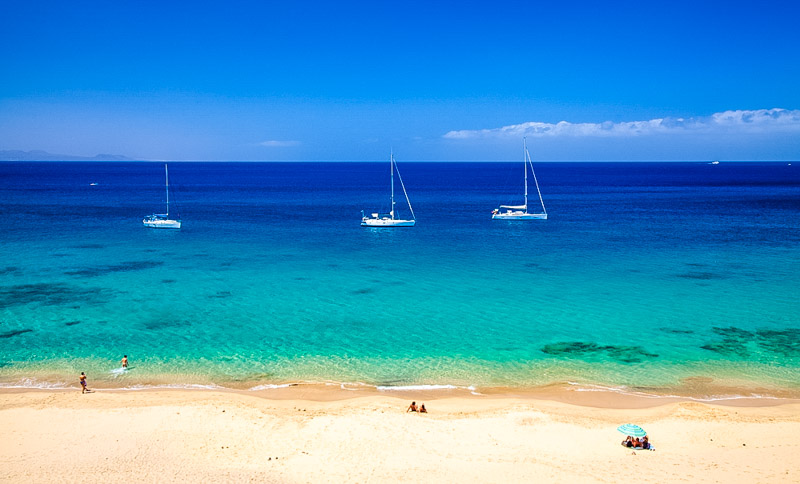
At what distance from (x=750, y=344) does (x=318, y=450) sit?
92.1 feet

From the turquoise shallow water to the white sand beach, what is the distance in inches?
119

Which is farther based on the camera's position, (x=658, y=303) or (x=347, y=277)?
(x=347, y=277)

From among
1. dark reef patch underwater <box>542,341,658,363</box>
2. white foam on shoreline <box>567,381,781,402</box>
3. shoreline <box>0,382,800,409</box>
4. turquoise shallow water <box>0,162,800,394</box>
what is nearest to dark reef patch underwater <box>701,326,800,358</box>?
turquoise shallow water <box>0,162,800,394</box>

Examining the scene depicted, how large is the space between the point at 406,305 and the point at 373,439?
20.5m

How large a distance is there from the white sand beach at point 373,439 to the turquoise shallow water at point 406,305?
3019 millimetres

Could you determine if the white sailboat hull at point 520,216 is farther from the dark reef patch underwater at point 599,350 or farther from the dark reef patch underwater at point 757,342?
the dark reef patch underwater at point 599,350

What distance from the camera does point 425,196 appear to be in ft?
485

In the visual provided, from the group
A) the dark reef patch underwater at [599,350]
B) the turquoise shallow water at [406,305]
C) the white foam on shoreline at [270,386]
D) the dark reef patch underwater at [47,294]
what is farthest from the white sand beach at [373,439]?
the dark reef patch underwater at [47,294]

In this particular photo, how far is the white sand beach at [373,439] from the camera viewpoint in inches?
795

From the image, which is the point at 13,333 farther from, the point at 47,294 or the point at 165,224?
the point at 165,224

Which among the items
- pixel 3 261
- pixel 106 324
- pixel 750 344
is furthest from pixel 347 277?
pixel 3 261

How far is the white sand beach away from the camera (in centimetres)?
2019

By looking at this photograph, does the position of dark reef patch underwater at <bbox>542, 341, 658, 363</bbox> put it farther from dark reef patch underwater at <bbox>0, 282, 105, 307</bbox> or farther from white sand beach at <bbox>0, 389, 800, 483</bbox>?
dark reef patch underwater at <bbox>0, 282, 105, 307</bbox>

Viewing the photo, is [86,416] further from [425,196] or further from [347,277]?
[425,196]
